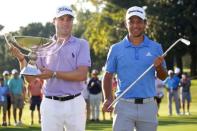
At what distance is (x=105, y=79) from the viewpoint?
786 cm

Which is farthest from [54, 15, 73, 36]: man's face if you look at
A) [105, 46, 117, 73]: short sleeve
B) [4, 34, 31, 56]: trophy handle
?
[105, 46, 117, 73]: short sleeve

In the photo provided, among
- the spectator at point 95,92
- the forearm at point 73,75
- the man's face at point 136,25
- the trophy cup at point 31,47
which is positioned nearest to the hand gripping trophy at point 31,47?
the trophy cup at point 31,47

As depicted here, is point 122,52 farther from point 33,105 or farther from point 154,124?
point 33,105

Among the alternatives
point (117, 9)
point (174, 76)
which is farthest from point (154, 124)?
point (117, 9)

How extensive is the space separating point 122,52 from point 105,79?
1.55 ft

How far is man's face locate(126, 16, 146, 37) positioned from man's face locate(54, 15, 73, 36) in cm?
86

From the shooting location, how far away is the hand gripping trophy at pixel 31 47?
22.4 feet

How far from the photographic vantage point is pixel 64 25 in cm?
709

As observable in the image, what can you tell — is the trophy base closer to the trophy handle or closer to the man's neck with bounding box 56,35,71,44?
the trophy handle

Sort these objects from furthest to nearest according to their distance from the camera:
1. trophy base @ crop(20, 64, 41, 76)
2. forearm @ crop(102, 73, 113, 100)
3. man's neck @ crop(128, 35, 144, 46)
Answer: forearm @ crop(102, 73, 113, 100) < man's neck @ crop(128, 35, 144, 46) < trophy base @ crop(20, 64, 41, 76)

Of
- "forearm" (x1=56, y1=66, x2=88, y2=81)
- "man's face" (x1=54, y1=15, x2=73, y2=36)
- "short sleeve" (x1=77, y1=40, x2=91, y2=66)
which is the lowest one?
"forearm" (x1=56, y1=66, x2=88, y2=81)

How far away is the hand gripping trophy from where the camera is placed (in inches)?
269

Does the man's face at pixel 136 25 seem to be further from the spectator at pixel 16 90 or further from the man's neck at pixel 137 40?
the spectator at pixel 16 90

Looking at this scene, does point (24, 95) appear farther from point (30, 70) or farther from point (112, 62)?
point (30, 70)
